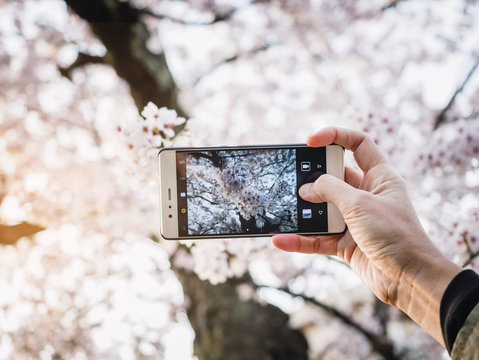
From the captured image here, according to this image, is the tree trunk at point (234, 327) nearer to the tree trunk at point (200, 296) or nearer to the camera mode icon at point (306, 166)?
the tree trunk at point (200, 296)

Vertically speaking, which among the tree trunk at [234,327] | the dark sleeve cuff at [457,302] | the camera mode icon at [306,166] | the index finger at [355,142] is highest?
the index finger at [355,142]

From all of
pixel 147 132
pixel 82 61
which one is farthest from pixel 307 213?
pixel 82 61

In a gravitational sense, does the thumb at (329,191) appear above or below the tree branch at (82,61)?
below

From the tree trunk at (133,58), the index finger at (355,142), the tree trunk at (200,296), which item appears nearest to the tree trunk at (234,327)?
the tree trunk at (200,296)

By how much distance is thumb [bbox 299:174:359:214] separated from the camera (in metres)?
1.41

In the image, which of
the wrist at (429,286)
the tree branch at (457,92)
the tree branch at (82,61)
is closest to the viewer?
the wrist at (429,286)

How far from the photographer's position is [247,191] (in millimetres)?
1688

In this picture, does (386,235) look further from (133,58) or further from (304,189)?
(133,58)

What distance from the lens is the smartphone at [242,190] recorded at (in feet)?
5.41

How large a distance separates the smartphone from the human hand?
7 cm

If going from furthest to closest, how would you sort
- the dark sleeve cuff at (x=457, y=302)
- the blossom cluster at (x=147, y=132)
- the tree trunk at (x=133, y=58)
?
the tree trunk at (x=133, y=58)
the blossom cluster at (x=147, y=132)
the dark sleeve cuff at (x=457, y=302)

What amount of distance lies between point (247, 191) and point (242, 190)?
0.08 ft

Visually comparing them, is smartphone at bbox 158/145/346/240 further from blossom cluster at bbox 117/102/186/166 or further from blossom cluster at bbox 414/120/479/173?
blossom cluster at bbox 414/120/479/173

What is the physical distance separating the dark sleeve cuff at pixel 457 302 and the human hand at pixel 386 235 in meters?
0.03
